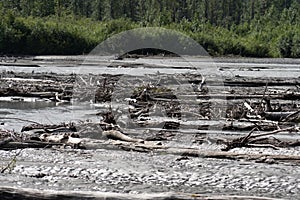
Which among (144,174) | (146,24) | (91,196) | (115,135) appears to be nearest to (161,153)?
(144,174)

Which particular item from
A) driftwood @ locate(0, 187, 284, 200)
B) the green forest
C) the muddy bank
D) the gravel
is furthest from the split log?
the green forest

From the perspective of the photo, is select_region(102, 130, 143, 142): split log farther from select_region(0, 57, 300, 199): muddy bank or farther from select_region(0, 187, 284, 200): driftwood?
select_region(0, 187, 284, 200): driftwood

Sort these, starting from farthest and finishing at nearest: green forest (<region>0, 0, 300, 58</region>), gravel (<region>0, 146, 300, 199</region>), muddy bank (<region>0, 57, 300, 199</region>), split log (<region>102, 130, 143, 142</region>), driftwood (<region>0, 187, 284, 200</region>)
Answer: green forest (<region>0, 0, 300, 58</region>)
split log (<region>102, 130, 143, 142</region>)
muddy bank (<region>0, 57, 300, 199</region>)
gravel (<region>0, 146, 300, 199</region>)
driftwood (<region>0, 187, 284, 200</region>)

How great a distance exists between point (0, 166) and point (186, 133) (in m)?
6.25

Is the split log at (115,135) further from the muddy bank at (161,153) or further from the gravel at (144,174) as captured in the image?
the gravel at (144,174)

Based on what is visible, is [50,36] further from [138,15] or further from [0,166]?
[0,166]

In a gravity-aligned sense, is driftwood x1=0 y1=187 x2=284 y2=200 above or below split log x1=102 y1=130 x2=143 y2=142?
above

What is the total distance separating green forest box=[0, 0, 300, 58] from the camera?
3188 inches

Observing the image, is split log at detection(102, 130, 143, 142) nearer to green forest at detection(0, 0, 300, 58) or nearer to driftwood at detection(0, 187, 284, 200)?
driftwood at detection(0, 187, 284, 200)

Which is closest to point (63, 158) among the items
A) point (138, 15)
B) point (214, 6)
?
point (138, 15)

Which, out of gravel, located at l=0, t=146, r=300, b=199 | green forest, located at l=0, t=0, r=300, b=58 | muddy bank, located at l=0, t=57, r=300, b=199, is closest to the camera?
gravel, located at l=0, t=146, r=300, b=199

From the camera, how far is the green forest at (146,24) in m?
81.0

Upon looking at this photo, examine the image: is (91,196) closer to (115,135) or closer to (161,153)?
(161,153)

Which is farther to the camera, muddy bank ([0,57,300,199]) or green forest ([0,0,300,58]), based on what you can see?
green forest ([0,0,300,58])
